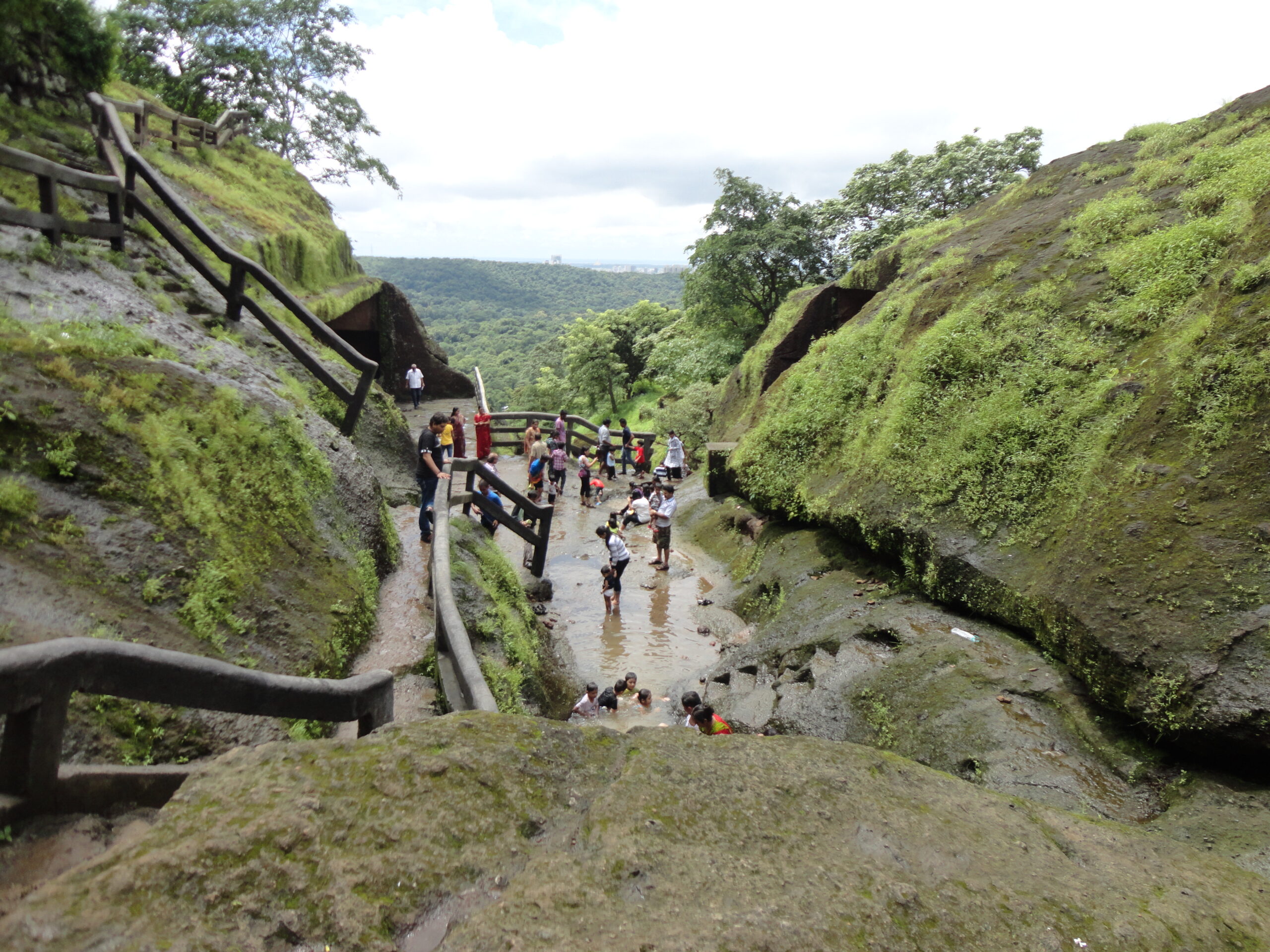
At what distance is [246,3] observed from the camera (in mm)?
23391

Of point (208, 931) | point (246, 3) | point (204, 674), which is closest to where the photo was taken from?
point (208, 931)

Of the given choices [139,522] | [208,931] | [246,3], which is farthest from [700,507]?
[246,3]

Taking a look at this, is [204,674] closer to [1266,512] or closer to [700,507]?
[1266,512]

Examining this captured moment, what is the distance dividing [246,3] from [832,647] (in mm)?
28208

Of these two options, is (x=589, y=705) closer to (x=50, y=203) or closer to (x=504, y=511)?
(x=504, y=511)

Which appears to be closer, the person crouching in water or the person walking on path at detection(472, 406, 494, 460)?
the person crouching in water

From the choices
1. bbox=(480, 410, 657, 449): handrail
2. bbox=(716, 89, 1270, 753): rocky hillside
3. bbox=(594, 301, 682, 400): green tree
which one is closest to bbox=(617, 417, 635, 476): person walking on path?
bbox=(480, 410, 657, 449): handrail

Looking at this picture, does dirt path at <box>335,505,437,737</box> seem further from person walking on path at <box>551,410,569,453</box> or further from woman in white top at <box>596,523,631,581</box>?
person walking on path at <box>551,410,569,453</box>

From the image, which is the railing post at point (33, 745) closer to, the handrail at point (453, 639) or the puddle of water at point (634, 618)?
the handrail at point (453, 639)

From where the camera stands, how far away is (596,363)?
119ft

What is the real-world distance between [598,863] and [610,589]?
8339 millimetres

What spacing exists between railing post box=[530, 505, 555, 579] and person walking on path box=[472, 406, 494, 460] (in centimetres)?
430

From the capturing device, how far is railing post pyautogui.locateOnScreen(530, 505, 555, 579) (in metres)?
9.63

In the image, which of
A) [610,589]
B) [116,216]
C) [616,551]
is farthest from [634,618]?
[116,216]
